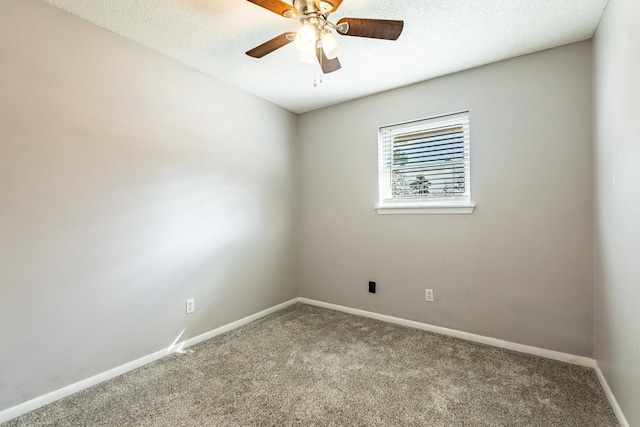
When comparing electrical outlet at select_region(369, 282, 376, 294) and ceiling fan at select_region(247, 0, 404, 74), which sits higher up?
ceiling fan at select_region(247, 0, 404, 74)

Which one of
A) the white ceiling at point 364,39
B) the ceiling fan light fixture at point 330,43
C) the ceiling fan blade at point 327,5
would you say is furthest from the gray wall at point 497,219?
the ceiling fan blade at point 327,5

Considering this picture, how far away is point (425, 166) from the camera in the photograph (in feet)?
9.50

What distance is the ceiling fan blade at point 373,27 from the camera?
4.89ft

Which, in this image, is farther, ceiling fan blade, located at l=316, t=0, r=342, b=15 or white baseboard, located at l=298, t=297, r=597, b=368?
white baseboard, located at l=298, t=297, r=597, b=368

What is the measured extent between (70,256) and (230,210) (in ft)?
4.19

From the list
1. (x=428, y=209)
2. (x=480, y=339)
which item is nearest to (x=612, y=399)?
(x=480, y=339)

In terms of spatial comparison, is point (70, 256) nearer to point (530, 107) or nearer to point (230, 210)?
point (230, 210)

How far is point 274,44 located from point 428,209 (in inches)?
75.3

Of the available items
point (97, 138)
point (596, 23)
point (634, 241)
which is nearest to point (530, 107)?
point (596, 23)

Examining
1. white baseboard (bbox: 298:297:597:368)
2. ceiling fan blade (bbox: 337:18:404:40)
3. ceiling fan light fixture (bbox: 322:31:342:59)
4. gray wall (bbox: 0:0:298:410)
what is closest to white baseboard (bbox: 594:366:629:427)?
white baseboard (bbox: 298:297:597:368)

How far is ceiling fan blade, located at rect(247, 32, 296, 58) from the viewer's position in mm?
1624

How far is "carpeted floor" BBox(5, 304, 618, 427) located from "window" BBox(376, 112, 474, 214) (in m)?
1.22

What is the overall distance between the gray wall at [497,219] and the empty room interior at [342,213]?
16 millimetres

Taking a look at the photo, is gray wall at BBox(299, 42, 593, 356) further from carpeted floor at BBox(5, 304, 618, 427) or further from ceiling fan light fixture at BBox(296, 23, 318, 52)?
ceiling fan light fixture at BBox(296, 23, 318, 52)
